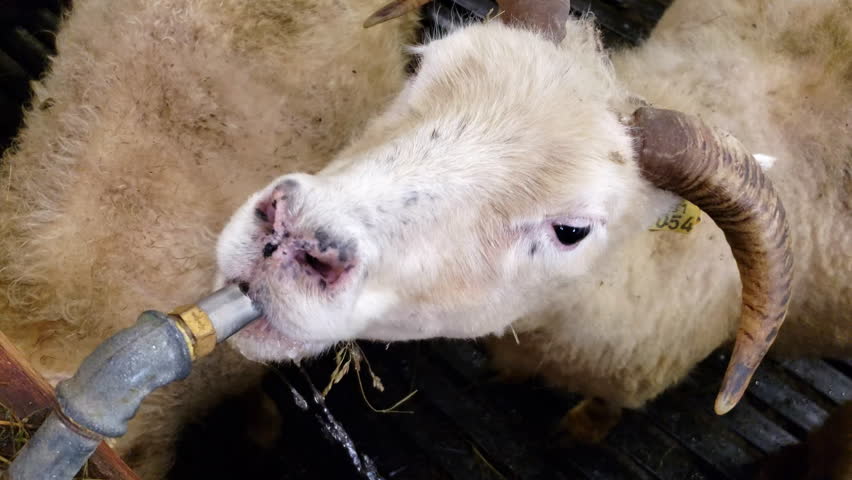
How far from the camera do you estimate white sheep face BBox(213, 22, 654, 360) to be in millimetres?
1715

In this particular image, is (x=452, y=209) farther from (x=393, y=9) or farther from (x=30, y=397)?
(x=30, y=397)

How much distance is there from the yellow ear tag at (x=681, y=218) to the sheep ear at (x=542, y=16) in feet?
2.59

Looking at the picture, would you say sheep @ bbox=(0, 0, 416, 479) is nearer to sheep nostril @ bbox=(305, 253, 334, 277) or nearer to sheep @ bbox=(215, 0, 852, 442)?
sheep @ bbox=(215, 0, 852, 442)

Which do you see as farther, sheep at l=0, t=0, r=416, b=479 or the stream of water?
the stream of water

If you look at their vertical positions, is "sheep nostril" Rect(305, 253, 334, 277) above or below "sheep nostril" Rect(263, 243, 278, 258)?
below

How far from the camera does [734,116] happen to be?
9.34 feet

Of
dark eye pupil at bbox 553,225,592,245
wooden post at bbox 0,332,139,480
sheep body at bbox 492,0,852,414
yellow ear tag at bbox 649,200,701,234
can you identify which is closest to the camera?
wooden post at bbox 0,332,139,480

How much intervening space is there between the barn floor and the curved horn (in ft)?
6.50

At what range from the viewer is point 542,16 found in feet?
7.94

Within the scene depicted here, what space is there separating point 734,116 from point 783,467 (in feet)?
7.75

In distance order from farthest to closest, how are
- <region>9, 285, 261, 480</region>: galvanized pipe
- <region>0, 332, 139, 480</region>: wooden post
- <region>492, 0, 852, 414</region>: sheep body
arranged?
1. <region>492, 0, 852, 414</region>: sheep body
2. <region>0, 332, 139, 480</region>: wooden post
3. <region>9, 285, 261, 480</region>: galvanized pipe

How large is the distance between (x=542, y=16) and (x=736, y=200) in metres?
1.03

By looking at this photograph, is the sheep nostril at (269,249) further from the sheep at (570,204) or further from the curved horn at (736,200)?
the curved horn at (736,200)


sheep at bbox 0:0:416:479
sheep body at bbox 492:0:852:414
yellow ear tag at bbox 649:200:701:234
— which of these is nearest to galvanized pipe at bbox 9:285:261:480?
sheep at bbox 0:0:416:479
